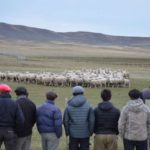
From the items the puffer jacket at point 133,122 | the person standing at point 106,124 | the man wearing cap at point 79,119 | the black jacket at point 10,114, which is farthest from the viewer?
the man wearing cap at point 79,119

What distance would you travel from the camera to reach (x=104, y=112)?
30.1ft

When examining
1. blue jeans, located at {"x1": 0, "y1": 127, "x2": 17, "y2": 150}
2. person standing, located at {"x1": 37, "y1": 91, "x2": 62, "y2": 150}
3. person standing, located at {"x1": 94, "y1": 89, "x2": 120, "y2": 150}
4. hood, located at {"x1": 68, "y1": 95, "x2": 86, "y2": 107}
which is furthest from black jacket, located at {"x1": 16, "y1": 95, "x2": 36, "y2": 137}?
person standing, located at {"x1": 94, "y1": 89, "x2": 120, "y2": 150}

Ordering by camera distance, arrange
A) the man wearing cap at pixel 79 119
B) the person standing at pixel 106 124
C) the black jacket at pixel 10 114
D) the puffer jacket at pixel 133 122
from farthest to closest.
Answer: the man wearing cap at pixel 79 119
the person standing at pixel 106 124
the puffer jacket at pixel 133 122
the black jacket at pixel 10 114

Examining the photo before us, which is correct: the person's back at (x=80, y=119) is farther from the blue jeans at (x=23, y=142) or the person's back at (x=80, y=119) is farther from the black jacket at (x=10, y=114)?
the black jacket at (x=10, y=114)

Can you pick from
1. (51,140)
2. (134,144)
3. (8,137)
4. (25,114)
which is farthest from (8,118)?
(134,144)

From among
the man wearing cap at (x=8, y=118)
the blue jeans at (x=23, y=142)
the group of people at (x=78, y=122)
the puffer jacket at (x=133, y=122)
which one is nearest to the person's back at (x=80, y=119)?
the group of people at (x=78, y=122)

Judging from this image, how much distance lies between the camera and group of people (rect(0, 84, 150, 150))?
346 inches

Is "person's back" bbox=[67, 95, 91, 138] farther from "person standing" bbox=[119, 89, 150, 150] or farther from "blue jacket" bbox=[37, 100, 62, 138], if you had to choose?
"person standing" bbox=[119, 89, 150, 150]

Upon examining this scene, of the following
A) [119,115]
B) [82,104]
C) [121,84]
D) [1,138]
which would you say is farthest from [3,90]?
[121,84]

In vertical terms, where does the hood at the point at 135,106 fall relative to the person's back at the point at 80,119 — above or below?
above

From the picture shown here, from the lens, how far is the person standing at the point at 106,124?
359 inches

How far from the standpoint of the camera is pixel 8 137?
876 centimetres

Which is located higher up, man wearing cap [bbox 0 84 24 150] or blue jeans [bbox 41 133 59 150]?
man wearing cap [bbox 0 84 24 150]

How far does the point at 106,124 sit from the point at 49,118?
3.42 ft
